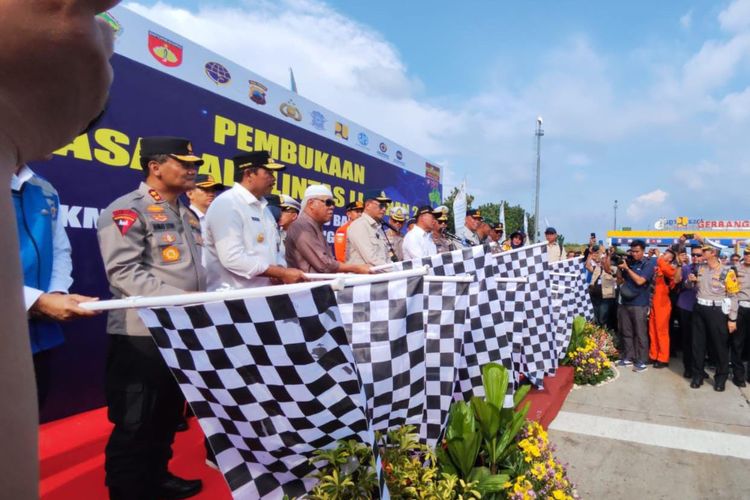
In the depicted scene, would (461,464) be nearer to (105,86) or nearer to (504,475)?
(504,475)

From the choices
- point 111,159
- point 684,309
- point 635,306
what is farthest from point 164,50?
point 684,309

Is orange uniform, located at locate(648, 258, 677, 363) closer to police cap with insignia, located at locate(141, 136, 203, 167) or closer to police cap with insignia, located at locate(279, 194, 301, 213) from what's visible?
police cap with insignia, located at locate(279, 194, 301, 213)

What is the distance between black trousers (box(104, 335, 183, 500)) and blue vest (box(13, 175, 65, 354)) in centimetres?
28

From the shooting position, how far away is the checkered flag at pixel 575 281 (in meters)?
6.09

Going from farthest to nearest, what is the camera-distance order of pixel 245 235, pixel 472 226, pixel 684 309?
pixel 472 226
pixel 684 309
pixel 245 235

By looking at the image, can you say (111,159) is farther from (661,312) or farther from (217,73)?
(661,312)

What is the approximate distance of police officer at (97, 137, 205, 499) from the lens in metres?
2.03

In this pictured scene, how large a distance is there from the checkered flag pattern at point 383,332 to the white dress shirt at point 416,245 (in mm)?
3164

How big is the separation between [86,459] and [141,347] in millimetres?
1184

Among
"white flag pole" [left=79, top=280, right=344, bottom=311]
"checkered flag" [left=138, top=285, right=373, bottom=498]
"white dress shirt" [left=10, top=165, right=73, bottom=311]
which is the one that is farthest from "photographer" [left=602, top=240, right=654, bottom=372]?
"white dress shirt" [left=10, top=165, right=73, bottom=311]

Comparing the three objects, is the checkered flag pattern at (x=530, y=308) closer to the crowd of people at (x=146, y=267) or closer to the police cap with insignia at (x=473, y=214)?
the crowd of people at (x=146, y=267)

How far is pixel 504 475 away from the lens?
2418 mm

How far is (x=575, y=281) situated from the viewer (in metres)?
6.80

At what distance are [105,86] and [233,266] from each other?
208 cm
